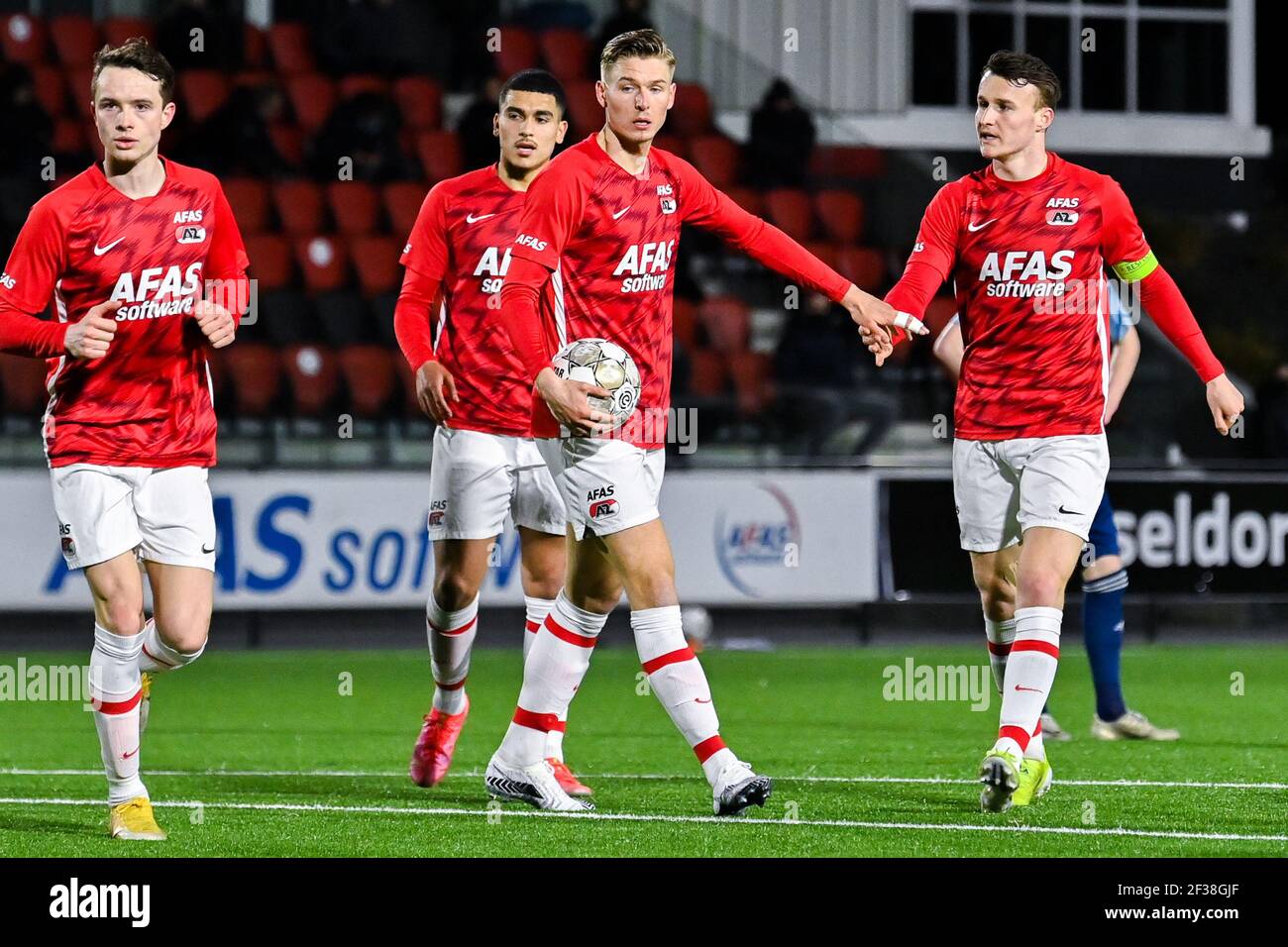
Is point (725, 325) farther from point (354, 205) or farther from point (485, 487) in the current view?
point (485, 487)

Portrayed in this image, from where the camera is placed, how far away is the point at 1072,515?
6.04 metres

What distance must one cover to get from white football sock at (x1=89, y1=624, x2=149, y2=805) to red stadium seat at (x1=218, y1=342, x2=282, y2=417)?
793 cm

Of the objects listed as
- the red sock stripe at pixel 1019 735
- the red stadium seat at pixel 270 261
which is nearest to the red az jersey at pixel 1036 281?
the red sock stripe at pixel 1019 735

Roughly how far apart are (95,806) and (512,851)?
166cm

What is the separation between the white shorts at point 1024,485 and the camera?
19.8 ft

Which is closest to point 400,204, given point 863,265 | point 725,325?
point 725,325

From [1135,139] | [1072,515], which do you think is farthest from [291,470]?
[1135,139]

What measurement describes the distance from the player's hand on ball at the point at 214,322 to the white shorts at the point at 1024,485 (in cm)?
226

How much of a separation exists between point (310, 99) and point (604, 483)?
12.0m

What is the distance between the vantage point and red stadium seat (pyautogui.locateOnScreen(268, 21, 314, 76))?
1720cm

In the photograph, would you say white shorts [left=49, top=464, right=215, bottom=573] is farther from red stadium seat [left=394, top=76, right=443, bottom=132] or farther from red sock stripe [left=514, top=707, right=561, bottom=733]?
red stadium seat [left=394, top=76, right=443, bottom=132]

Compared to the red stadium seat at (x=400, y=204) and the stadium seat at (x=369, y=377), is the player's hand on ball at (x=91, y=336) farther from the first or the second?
the red stadium seat at (x=400, y=204)

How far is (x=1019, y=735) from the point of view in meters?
5.84

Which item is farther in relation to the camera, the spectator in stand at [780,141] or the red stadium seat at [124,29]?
the red stadium seat at [124,29]
